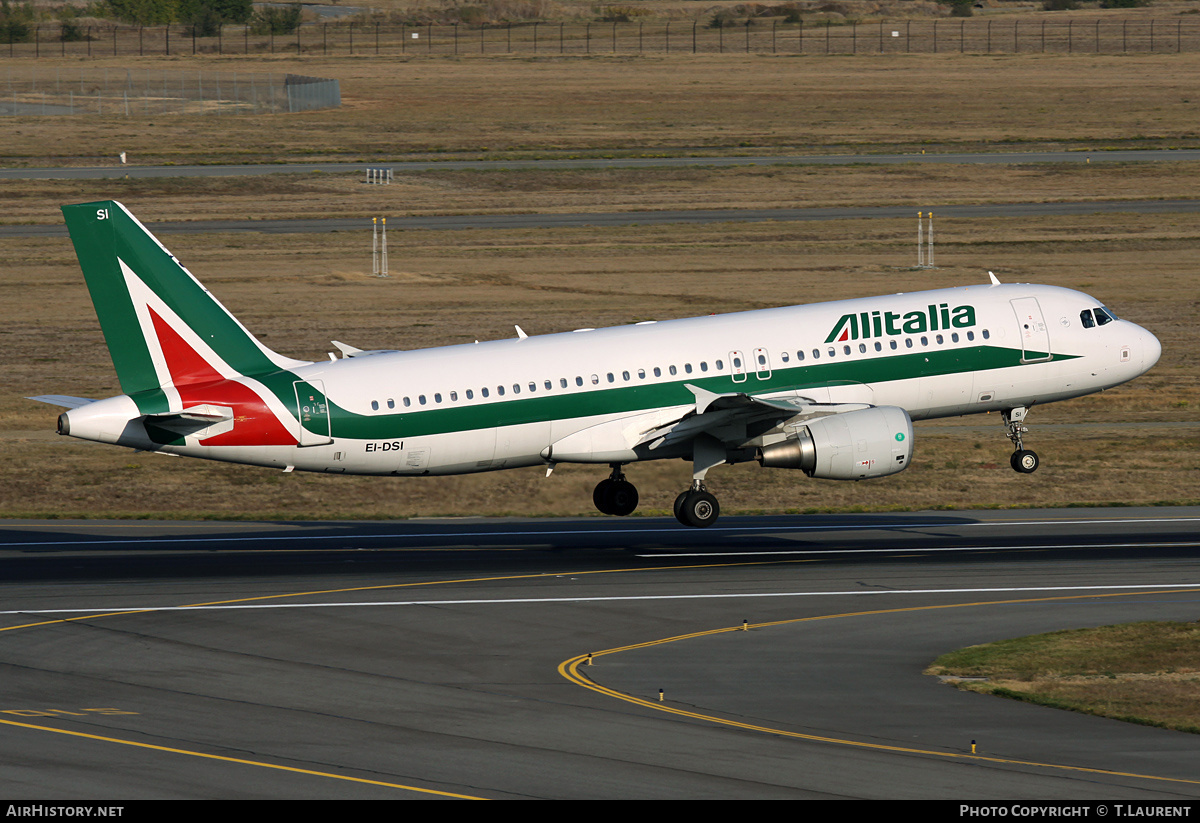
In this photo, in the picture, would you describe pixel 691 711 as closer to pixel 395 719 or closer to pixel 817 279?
pixel 395 719

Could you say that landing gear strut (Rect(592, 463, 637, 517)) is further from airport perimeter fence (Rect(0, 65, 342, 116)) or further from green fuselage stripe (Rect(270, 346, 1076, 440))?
airport perimeter fence (Rect(0, 65, 342, 116))

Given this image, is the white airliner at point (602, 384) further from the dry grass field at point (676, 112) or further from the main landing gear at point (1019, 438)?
the dry grass field at point (676, 112)

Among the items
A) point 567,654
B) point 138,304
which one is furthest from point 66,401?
point 567,654

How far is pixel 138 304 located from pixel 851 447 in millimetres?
18027

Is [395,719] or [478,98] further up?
[478,98]

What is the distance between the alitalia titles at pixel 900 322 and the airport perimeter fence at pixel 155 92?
10953 centimetres

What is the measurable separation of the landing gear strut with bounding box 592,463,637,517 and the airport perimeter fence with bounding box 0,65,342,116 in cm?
10621

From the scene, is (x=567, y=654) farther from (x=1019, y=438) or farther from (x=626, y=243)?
(x=626, y=243)

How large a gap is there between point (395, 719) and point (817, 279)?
59.5 meters

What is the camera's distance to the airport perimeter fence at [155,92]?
14638 centimetres

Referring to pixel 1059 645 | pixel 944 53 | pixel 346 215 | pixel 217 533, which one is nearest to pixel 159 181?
pixel 346 215

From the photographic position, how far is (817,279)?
277 feet

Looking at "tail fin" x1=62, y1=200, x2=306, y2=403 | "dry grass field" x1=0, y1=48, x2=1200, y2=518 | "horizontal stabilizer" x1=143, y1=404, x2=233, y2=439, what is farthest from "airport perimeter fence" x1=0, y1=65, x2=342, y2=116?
"horizontal stabilizer" x1=143, y1=404, x2=233, y2=439

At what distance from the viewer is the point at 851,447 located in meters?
41.2
